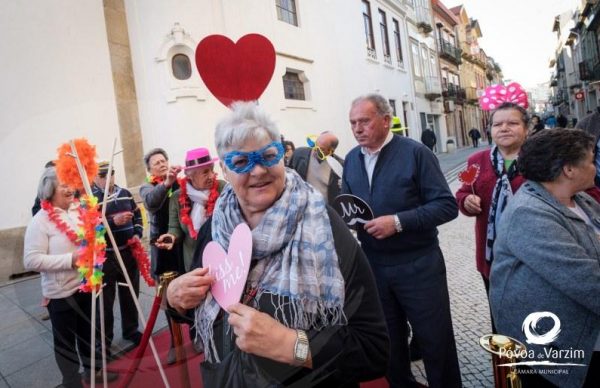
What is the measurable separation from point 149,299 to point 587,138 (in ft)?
14.6

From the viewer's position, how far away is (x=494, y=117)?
2336 mm

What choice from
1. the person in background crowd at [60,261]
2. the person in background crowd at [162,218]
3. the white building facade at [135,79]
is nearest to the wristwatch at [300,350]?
the person in background crowd at [162,218]

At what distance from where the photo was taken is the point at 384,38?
16844 mm

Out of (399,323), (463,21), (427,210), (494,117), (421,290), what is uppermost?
(463,21)

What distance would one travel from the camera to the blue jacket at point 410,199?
6.50 feet

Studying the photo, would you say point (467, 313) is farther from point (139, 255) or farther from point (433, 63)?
point (433, 63)

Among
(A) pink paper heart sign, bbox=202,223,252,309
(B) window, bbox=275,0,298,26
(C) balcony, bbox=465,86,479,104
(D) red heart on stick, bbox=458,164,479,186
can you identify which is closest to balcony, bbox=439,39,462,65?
(C) balcony, bbox=465,86,479,104

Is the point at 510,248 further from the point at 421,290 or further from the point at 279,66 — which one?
the point at 279,66

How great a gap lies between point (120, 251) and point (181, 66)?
549cm

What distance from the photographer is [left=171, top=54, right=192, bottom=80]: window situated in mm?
7492

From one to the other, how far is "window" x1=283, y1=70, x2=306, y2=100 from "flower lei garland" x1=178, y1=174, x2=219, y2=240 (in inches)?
288

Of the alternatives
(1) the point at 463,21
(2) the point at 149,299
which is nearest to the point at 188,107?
(2) the point at 149,299

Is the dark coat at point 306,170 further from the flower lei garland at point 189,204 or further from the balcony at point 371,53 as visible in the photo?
the balcony at point 371,53

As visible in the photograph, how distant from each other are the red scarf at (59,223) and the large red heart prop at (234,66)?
1829mm
